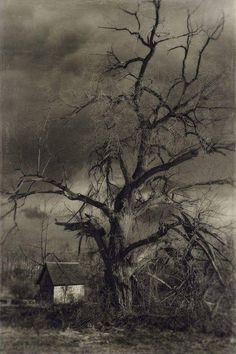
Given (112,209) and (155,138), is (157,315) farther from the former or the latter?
(155,138)

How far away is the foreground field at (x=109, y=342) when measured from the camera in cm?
973

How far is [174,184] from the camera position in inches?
571

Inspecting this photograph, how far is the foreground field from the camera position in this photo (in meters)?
9.73

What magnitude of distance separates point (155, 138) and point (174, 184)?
1.66 metres

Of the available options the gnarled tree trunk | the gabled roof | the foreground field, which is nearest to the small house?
the gabled roof

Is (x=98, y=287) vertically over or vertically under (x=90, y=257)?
under

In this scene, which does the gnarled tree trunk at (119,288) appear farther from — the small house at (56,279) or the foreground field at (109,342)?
the small house at (56,279)

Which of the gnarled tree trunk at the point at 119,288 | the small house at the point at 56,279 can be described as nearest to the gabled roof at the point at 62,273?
the small house at the point at 56,279

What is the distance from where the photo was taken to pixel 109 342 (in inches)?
413

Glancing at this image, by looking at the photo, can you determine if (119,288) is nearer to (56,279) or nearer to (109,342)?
(109,342)

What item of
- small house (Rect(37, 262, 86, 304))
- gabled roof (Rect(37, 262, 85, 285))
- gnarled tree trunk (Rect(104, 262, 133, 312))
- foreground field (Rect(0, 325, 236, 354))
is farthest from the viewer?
gabled roof (Rect(37, 262, 85, 285))

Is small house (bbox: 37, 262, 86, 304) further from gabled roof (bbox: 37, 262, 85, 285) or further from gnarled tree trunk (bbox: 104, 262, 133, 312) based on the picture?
gnarled tree trunk (bbox: 104, 262, 133, 312)

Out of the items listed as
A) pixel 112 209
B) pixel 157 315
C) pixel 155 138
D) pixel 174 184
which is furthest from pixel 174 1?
pixel 157 315

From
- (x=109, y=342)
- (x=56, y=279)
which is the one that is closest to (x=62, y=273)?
(x=56, y=279)
